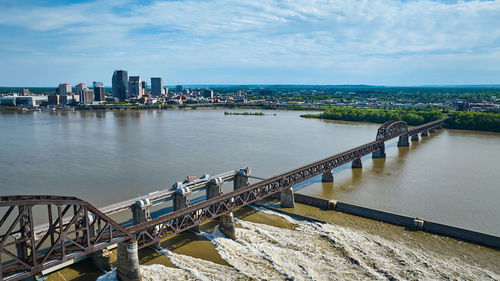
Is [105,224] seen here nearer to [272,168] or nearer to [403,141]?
[272,168]

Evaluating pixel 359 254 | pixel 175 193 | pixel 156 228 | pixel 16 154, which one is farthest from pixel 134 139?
pixel 359 254

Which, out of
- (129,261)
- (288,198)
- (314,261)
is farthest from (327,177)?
(129,261)

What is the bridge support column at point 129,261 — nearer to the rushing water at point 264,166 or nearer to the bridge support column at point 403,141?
the rushing water at point 264,166

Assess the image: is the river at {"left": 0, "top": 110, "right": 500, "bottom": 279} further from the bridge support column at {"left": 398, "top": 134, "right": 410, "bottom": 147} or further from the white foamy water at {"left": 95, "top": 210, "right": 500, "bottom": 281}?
the bridge support column at {"left": 398, "top": 134, "right": 410, "bottom": 147}

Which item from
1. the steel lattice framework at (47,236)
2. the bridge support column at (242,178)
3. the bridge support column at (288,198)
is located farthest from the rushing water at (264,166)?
the steel lattice framework at (47,236)

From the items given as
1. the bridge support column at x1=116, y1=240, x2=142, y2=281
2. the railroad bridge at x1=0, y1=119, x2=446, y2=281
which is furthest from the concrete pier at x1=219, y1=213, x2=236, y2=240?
the bridge support column at x1=116, y1=240, x2=142, y2=281
